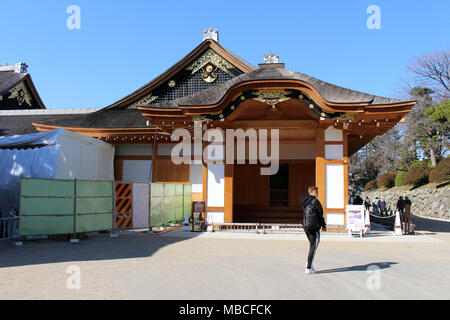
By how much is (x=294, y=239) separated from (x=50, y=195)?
6.98 meters

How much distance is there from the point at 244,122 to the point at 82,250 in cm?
748

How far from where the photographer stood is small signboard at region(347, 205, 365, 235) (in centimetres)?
1222

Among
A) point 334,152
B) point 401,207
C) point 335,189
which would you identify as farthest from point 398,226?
point 334,152

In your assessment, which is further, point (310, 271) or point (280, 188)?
point (280, 188)

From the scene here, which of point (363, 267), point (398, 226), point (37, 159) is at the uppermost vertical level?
point (37, 159)

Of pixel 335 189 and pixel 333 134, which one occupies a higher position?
pixel 333 134

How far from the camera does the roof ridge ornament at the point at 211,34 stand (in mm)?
17922

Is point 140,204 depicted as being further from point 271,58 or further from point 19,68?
point 19,68

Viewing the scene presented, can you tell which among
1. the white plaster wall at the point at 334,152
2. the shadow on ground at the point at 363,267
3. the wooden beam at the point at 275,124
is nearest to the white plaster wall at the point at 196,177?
the wooden beam at the point at 275,124

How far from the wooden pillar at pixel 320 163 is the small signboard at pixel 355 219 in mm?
1055

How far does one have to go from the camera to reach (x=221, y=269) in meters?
6.85

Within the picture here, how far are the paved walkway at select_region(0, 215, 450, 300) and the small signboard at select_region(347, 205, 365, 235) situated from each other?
1276mm

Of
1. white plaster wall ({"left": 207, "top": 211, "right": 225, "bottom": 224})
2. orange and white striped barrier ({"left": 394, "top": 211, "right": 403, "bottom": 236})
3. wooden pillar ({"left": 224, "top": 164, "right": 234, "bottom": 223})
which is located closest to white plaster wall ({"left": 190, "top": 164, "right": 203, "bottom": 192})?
white plaster wall ({"left": 207, "top": 211, "right": 225, "bottom": 224})
